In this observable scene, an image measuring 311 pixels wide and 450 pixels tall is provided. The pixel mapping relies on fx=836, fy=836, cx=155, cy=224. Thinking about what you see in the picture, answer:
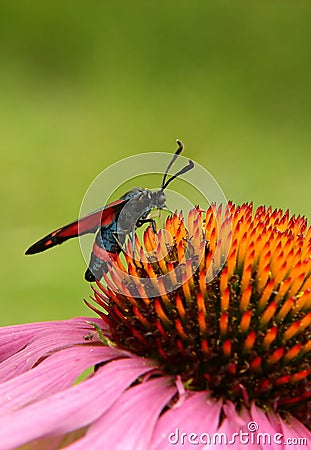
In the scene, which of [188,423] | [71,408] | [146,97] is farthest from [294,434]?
[146,97]

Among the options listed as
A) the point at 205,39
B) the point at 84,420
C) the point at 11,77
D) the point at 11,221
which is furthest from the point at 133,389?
the point at 205,39

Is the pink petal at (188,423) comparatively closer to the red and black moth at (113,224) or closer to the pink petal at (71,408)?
the pink petal at (71,408)

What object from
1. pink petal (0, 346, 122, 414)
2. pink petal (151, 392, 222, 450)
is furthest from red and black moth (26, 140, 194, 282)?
pink petal (151, 392, 222, 450)

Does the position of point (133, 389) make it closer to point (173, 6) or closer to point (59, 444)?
point (59, 444)

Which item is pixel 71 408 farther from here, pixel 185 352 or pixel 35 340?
pixel 35 340

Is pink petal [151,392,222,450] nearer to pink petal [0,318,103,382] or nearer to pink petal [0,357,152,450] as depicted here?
pink petal [0,357,152,450]
